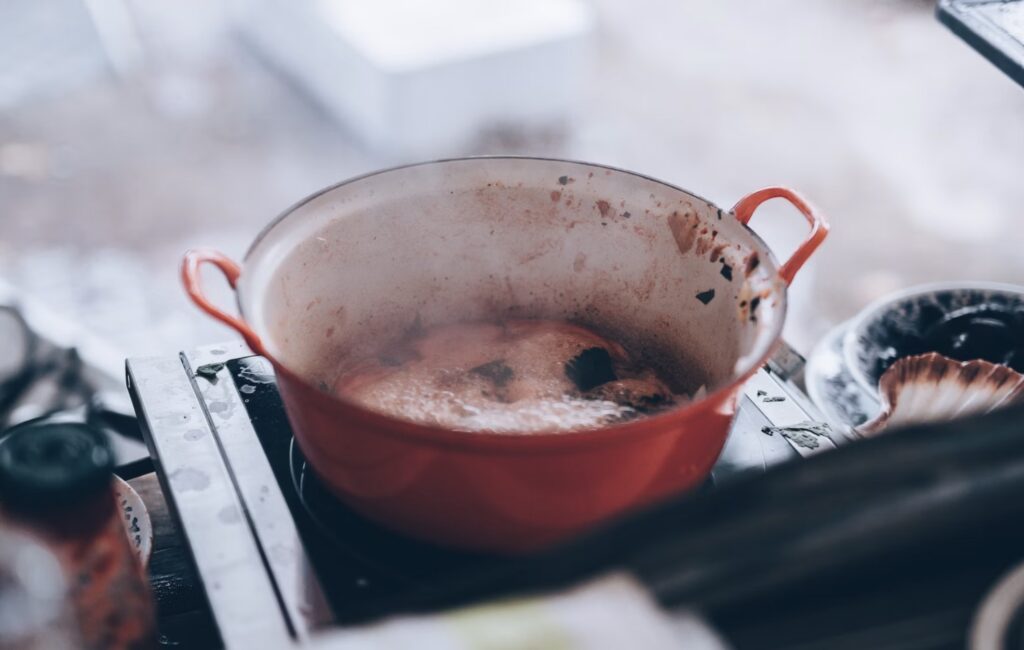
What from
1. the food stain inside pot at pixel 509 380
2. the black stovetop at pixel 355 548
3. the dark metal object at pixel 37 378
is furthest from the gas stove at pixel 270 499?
the dark metal object at pixel 37 378

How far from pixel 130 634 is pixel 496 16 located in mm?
3449

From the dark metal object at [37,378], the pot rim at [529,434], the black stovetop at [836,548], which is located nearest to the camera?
the black stovetop at [836,548]

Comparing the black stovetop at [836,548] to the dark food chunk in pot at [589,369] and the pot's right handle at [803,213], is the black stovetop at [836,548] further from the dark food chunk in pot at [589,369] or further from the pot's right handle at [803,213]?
the dark food chunk in pot at [589,369]

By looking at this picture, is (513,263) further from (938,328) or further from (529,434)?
(938,328)

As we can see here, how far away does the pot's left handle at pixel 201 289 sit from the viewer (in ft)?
2.77

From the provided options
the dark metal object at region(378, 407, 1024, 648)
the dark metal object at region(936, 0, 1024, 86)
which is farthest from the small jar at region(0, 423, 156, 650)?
the dark metal object at region(936, 0, 1024, 86)

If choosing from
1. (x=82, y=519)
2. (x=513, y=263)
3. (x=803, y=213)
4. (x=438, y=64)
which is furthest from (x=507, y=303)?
(x=438, y=64)

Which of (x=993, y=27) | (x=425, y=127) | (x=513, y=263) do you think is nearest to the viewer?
(x=993, y=27)

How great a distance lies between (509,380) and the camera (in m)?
1.11

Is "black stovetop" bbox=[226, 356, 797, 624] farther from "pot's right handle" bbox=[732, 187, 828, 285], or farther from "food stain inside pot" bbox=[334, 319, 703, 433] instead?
"pot's right handle" bbox=[732, 187, 828, 285]

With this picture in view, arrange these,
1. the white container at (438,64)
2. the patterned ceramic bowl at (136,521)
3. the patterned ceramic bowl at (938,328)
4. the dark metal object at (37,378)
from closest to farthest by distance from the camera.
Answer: the patterned ceramic bowl at (136,521) → the patterned ceramic bowl at (938,328) → the dark metal object at (37,378) → the white container at (438,64)

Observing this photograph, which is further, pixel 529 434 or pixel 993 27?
pixel 993 27

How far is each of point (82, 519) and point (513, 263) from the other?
682 millimetres

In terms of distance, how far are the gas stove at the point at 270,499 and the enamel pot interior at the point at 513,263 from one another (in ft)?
0.32
